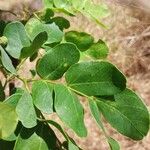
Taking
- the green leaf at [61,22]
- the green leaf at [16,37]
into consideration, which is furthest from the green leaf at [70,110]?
the green leaf at [61,22]

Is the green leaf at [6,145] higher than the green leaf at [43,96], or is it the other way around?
the green leaf at [43,96]

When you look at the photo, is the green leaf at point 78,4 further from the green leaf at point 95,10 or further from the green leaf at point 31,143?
the green leaf at point 31,143

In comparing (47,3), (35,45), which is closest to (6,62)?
(35,45)

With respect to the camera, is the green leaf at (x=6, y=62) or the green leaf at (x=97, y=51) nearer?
the green leaf at (x=6, y=62)

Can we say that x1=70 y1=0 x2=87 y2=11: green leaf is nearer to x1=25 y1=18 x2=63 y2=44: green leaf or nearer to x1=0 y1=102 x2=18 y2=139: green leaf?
x1=25 y1=18 x2=63 y2=44: green leaf

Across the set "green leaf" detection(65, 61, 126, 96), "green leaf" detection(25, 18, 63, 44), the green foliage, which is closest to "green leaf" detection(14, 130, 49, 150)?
the green foliage

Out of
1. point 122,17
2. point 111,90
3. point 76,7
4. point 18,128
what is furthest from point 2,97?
point 122,17

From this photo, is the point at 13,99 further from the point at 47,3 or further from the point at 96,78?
the point at 47,3

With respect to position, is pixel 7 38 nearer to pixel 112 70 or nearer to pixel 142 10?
pixel 112 70
